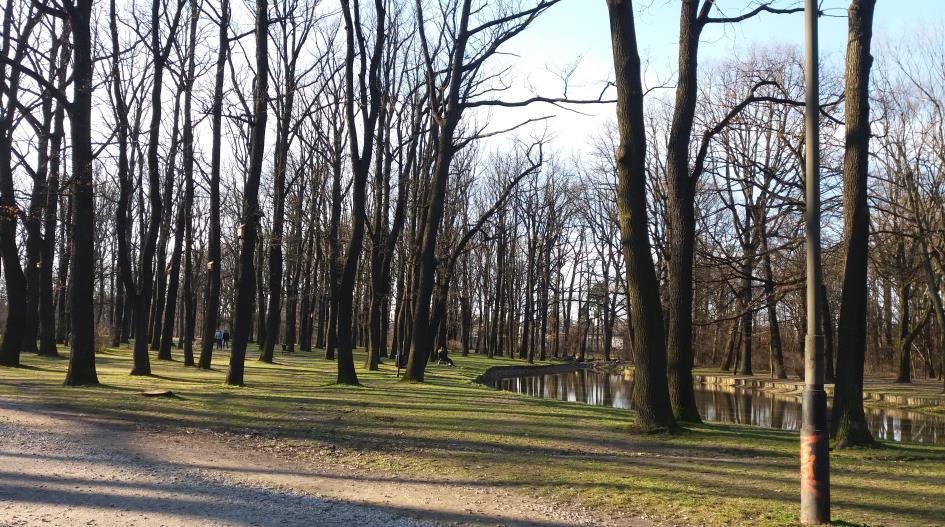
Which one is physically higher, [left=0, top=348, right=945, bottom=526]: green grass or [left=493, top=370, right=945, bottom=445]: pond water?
[left=0, top=348, right=945, bottom=526]: green grass

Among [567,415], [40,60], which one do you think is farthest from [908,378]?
[40,60]

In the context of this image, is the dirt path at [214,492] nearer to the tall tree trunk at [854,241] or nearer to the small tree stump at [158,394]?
the small tree stump at [158,394]

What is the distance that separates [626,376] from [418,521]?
37.3 m

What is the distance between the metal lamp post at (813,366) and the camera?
6.19 meters

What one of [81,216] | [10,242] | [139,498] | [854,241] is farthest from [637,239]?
[10,242]

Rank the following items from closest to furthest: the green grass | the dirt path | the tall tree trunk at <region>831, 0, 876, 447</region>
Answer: the dirt path
the green grass
the tall tree trunk at <region>831, 0, 876, 447</region>

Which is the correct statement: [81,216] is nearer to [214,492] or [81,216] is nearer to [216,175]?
[216,175]

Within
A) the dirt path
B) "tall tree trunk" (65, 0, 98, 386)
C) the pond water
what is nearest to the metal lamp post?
the dirt path

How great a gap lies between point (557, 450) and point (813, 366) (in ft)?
14.0

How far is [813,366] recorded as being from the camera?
632cm

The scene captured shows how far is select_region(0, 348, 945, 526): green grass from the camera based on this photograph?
7.11m

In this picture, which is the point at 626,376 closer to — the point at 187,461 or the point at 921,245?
the point at 921,245

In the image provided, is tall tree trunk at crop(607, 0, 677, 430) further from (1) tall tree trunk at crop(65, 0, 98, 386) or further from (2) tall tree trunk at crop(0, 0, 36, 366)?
(2) tall tree trunk at crop(0, 0, 36, 366)

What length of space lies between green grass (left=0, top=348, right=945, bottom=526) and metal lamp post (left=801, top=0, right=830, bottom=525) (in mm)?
373
